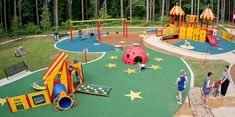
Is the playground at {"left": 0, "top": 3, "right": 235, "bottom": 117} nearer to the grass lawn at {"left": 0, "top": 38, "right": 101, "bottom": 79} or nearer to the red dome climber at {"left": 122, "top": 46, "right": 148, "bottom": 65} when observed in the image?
the red dome climber at {"left": 122, "top": 46, "right": 148, "bottom": 65}

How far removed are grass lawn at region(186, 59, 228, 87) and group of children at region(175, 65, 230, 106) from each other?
1980mm

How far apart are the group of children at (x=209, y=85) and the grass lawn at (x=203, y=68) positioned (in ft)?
6.50

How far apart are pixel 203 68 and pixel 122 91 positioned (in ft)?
25.5

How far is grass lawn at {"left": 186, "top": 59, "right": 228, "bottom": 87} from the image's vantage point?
16317 mm

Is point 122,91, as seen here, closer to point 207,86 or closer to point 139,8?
point 207,86

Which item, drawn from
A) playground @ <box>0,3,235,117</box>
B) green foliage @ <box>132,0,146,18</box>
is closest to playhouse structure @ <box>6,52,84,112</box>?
playground @ <box>0,3,235,117</box>

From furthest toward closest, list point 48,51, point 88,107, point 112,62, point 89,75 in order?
point 48,51
point 112,62
point 89,75
point 88,107

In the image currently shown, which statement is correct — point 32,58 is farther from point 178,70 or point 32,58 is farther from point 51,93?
point 178,70

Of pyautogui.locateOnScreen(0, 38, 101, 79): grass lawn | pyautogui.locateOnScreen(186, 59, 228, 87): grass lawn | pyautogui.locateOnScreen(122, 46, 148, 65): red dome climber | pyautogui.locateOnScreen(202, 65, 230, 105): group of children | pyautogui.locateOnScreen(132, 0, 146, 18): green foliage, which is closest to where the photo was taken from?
pyautogui.locateOnScreen(202, 65, 230, 105): group of children

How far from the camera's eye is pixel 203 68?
18625 millimetres

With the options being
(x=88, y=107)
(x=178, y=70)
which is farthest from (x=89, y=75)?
(x=178, y=70)

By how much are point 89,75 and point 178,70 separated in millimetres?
6764

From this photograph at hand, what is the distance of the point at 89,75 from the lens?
17.2 m

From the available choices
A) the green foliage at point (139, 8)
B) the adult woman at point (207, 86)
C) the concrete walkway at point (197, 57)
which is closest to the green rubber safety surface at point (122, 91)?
the concrete walkway at point (197, 57)
